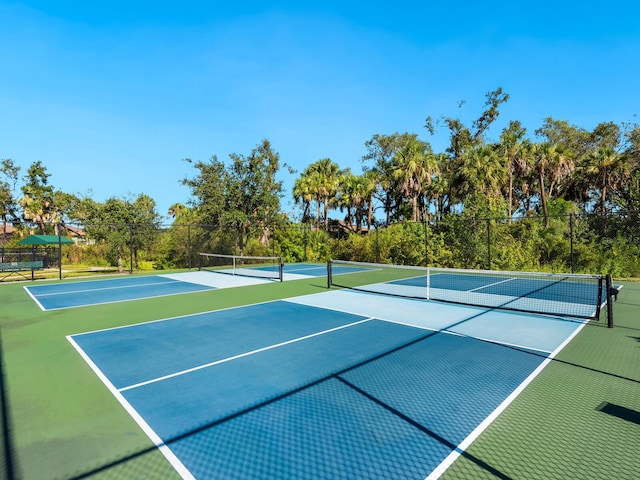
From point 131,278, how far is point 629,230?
22.9m

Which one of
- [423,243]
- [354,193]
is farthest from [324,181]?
[423,243]

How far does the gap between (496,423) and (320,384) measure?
6.43ft

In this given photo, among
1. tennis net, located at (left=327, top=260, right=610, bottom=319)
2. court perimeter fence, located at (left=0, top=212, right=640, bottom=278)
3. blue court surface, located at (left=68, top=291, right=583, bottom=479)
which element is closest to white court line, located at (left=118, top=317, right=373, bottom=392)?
blue court surface, located at (left=68, top=291, right=583, bottom=479)

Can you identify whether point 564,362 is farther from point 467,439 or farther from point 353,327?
point 353,327

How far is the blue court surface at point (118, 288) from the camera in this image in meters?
10.6

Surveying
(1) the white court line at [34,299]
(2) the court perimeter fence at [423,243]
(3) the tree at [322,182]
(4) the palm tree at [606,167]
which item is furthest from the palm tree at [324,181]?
(1) the white court line at [34,299]

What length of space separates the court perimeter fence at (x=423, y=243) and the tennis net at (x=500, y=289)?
6.27 ft

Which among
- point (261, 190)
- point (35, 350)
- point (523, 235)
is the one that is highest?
point (261, 190)

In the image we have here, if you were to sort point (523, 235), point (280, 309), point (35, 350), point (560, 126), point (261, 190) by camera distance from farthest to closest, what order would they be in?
point (560, 126) → point (261, 190) → point (523, 235) → point (280, 309) → point (35, 350)

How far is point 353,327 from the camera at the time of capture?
7.06 metres

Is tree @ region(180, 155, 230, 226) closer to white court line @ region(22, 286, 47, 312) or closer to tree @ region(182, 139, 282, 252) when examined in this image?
tree @ region(182, 139, 282, 252)

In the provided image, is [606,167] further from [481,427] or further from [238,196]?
[481,427]

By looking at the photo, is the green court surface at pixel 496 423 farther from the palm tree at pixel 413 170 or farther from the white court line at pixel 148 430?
the palm tree at pixel 413 170

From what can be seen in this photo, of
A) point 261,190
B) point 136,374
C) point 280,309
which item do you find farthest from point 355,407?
point 261,190
